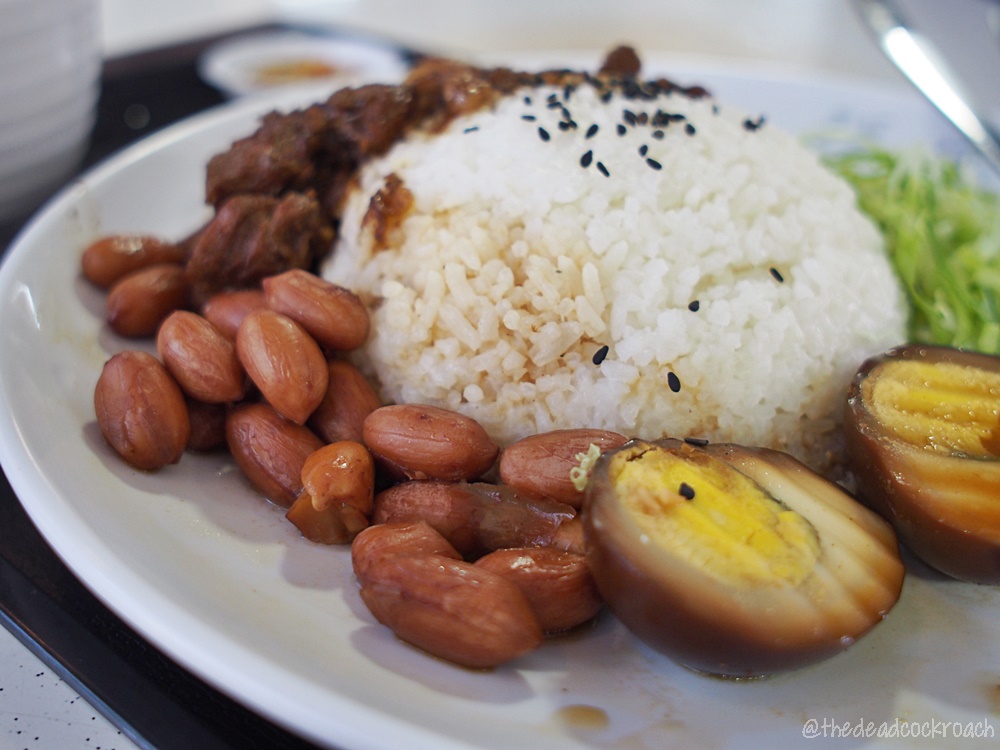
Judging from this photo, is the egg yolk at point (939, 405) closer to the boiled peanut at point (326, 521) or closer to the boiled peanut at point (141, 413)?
the boiled peanut at point (326, 521)

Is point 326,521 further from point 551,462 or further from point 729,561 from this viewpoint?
point 729,561

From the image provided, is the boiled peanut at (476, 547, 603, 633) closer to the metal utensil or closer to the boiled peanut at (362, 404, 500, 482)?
the boiled peanut at (362, 404, 500, 482)

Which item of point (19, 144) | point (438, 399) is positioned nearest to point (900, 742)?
point (438, 399)

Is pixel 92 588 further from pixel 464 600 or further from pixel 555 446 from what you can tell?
pixel 555 446

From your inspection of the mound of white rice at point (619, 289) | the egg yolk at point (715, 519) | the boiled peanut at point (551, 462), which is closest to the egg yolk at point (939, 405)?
the mound of white rice at point (619, 289)

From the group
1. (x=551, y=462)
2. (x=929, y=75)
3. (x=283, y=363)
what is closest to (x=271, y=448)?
(x=283, y=363)
